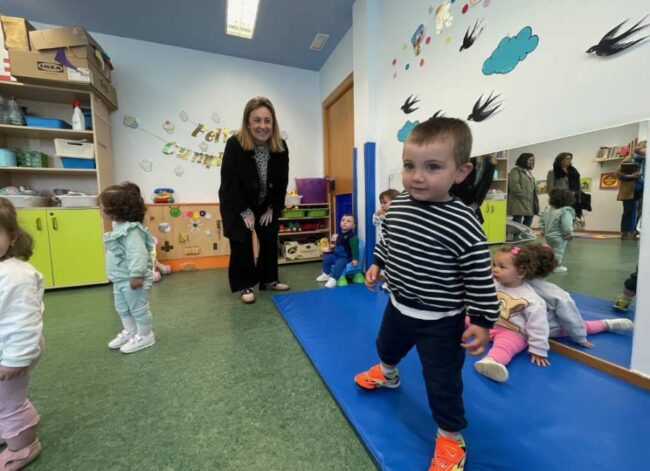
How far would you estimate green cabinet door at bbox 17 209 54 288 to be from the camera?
2.52 metres

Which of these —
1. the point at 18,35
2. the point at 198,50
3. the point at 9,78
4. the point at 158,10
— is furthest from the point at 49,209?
the point at 198,50

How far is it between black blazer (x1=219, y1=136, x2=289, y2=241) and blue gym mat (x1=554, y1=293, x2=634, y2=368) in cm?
197

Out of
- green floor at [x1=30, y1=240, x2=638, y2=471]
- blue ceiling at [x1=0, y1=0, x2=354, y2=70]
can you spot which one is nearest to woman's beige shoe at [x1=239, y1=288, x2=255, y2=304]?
green floor at [x1=30, y1=240, x2=638, y2=471]

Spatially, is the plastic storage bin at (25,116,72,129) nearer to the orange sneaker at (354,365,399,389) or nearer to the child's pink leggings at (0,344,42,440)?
the child's pink leggings at (0,344,42,440)

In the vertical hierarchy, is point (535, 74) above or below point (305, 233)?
above

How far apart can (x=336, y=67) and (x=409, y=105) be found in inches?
65.0

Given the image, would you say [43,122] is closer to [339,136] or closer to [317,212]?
[317,212]

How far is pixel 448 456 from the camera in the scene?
0.76 metres

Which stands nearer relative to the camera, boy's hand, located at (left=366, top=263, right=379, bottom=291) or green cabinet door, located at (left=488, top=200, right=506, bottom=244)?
boy's hand, located at (left=366, top=263, right=379, bottom=291)

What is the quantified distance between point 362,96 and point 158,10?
2078 mm

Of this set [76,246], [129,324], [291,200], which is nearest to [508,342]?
[129,324]

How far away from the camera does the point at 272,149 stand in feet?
7.11

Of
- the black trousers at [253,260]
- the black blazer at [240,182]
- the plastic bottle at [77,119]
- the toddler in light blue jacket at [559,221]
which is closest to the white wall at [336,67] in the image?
the black blazer at [240,182]

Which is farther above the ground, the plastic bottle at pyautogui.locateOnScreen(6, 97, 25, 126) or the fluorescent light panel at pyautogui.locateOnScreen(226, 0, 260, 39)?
the fluorescent light panel at pyautogui.locateOnScreen(226, 0, 260, 39)
